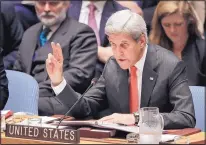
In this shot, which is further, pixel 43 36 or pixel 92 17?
pixel 92 17

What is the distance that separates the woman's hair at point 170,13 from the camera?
4.52m

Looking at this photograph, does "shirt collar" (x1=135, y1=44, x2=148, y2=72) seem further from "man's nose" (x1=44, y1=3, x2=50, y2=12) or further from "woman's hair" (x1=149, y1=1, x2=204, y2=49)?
"man's nose" (x1=44, y1=3, x2=50, y2=12)

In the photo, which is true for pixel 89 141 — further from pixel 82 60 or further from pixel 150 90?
pixel 82 60

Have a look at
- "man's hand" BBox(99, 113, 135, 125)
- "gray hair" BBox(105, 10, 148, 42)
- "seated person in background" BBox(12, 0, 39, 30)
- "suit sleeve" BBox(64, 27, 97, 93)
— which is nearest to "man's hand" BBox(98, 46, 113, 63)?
"suit sleeve" BBox(64, 27, 97, 93)

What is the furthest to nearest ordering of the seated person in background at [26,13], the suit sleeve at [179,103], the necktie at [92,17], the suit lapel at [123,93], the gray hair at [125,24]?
the seated person in background at [26,13] < the necktie at [92,17] < the suit lapel at [123,93] < the gray hair at [125,24] < the suit sleeve at [179,103]

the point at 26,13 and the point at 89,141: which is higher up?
the point at 26,13

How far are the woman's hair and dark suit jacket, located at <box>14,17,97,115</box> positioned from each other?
0.50 metres

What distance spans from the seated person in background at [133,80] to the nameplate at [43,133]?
615mm

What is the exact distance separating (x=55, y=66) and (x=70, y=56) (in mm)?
1355

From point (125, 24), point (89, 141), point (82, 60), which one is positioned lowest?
point (89, 141)

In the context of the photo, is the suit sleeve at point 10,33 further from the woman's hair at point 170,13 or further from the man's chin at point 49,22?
the woman's hair at point 170,13

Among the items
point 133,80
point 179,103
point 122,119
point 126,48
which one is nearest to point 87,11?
point 133,80

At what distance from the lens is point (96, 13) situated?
4.86 meters

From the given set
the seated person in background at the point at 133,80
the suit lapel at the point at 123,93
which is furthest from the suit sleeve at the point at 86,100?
the suit lapel at the point at 123,93
